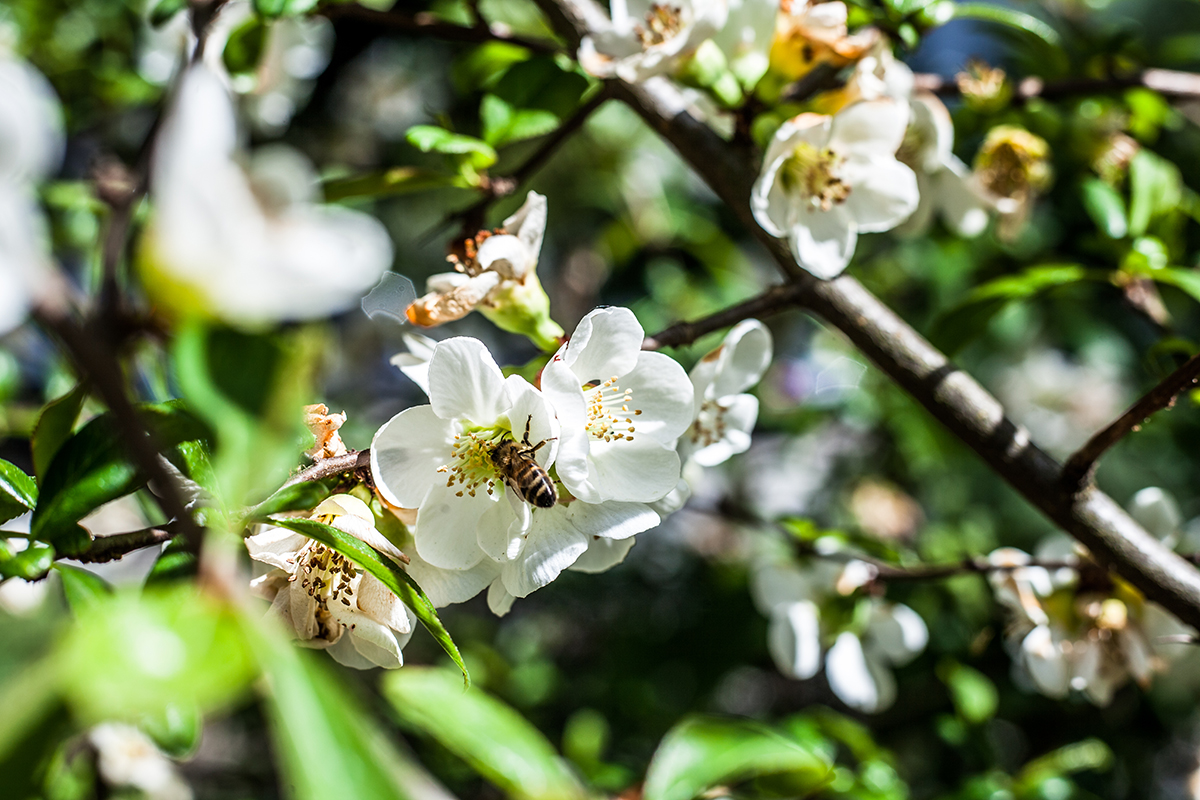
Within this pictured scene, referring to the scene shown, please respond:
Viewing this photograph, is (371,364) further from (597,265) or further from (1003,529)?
(1003,529)

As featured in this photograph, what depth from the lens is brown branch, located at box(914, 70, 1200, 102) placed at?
3.36 feet

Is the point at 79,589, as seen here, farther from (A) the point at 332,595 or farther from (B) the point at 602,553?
(B) the point at 602,553

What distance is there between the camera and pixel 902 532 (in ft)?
5.96

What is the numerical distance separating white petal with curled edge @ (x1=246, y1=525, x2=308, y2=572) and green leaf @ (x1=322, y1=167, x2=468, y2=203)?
0.37 m

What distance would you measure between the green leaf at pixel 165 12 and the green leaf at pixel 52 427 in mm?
491

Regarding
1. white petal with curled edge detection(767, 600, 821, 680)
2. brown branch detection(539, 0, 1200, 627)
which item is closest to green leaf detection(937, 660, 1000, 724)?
white petal with curled edge detection(767, 600, 821, 680)

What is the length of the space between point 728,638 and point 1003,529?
0.62 metres

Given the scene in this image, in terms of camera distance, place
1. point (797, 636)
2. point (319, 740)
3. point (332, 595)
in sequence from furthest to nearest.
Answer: point (797, 636) < point (332, 595) < point (319, 740)

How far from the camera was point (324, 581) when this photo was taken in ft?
2.06

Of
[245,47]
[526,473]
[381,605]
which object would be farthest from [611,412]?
[245,47]

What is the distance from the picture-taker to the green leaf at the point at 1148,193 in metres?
1.04

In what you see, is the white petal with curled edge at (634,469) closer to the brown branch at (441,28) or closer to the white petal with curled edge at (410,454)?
the white petal with curled edge at (410,454)

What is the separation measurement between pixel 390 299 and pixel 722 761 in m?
0.57

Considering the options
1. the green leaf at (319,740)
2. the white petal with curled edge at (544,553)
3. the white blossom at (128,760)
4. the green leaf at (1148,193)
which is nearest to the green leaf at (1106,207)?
the green leaf at (1148,193)
